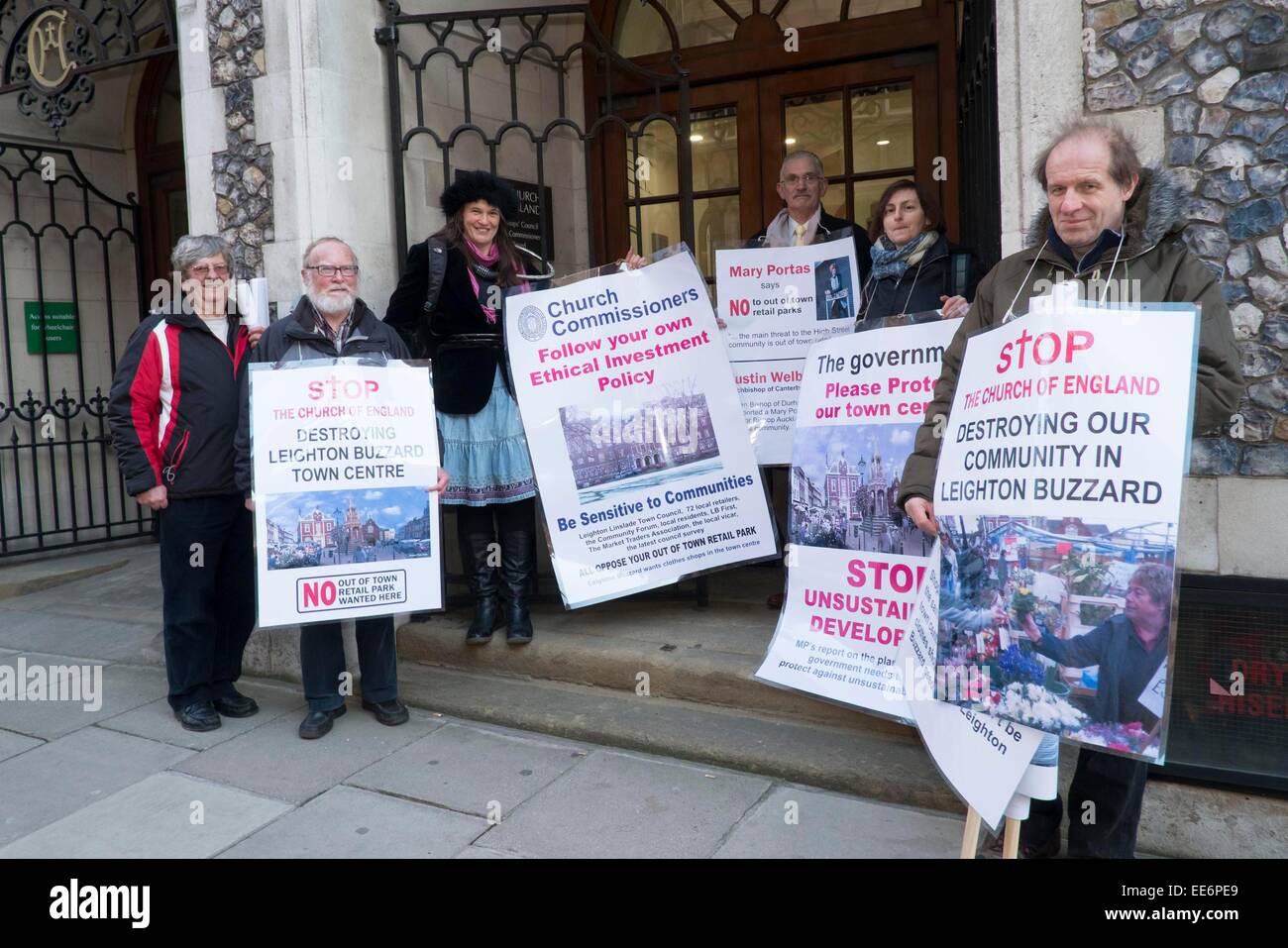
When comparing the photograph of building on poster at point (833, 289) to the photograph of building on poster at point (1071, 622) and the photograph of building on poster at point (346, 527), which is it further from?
the photograph of building on poster at point (1071, 622)

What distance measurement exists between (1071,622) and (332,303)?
3030mm

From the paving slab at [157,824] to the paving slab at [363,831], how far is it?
95 millimetres

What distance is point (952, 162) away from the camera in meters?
5.46

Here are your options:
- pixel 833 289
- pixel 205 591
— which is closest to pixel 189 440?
pixel 205 591

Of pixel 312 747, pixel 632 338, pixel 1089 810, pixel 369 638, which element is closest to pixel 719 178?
pixel 632 338

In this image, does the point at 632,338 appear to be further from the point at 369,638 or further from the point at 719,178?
the point at 719,178

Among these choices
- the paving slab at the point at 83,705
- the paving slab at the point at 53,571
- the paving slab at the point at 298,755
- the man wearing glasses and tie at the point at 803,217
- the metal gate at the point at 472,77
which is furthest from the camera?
the paving slab at the point at 53,571

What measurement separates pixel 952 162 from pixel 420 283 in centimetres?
296

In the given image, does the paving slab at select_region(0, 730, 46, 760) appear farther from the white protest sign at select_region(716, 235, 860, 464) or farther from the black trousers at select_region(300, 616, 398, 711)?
the white protest sign at select_region(716, 235, 860, 464)

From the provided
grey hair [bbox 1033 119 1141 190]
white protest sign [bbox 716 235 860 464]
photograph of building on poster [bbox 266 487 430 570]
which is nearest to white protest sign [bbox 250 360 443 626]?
photograph of building on poster [bbox 266 487 430 570]

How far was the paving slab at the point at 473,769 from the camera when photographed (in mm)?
3539

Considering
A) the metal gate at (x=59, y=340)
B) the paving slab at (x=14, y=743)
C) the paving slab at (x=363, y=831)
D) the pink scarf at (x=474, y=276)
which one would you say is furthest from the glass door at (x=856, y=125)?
the metal gate at (x=59, y=340)

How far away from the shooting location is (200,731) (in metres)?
4.24

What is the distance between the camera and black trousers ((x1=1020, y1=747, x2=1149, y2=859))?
104 inches
